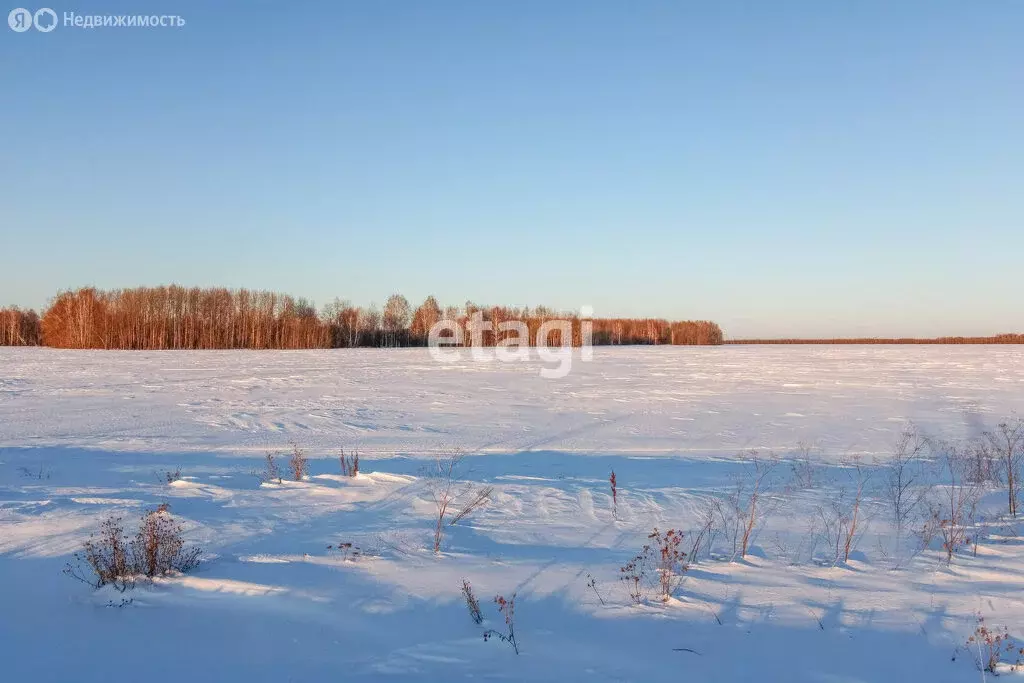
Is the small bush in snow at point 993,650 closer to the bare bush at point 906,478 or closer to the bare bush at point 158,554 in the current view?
the bare bush at point 906,478

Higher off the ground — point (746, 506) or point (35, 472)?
point (35, 472)

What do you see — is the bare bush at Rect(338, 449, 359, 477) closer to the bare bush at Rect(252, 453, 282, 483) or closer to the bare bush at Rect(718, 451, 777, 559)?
the bare bush at Rect(252, 453, 282, 483)

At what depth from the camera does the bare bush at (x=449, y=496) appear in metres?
5.52

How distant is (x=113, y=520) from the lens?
16.8 ft

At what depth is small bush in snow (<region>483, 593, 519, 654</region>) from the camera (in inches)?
138

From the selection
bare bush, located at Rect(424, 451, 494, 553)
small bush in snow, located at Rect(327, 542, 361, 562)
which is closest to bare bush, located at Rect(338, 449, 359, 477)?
bare bush, located at Rect(424, 451, 494, 553)

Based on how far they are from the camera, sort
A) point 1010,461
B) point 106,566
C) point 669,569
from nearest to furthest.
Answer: point 106,566 → point 669,569 → point 1010,461

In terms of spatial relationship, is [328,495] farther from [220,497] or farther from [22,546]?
[22,546]

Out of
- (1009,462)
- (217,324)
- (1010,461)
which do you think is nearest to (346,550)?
(1009,462)

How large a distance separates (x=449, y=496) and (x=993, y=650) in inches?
167

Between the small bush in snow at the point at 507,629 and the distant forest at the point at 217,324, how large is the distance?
51822 millimetres

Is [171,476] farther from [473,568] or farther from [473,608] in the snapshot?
[473,608]

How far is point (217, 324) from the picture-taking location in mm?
55188

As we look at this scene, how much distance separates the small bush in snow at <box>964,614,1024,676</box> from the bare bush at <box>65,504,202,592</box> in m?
4.61
